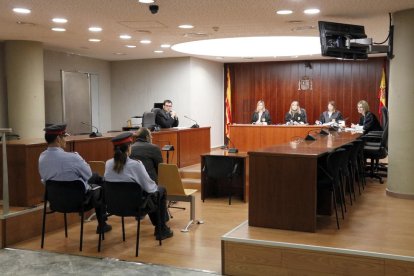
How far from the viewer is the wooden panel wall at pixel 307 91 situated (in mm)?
12695

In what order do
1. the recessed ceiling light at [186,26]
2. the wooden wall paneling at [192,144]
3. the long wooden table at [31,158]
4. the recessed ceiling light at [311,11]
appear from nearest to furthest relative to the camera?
the long wooden table at [31,158], the recessed ceiling light at [311,11], the recessed ceiling light at [186,26], the wooden wall paneling at [192,144]

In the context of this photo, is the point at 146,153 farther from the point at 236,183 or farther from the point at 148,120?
the point at 148,120

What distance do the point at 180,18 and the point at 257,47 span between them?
5901 mm

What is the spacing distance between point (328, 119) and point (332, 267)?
790cm

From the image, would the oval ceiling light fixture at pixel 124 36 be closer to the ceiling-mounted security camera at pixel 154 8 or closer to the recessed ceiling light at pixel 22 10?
the recessed ceiling light at pixel 22 10

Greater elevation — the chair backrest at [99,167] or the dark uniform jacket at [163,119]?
the dark uniform jacket at [163,119]

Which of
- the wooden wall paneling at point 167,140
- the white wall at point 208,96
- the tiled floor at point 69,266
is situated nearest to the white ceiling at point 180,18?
the wooden wall paneling at point 167,140

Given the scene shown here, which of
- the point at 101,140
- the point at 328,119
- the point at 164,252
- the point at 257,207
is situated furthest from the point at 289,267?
the point at 328,119

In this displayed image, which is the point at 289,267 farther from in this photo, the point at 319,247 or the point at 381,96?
the point at 381,96

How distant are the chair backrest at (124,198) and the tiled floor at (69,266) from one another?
479 mm

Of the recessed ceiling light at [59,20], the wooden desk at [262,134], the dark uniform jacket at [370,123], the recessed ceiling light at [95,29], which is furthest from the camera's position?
the wooden desk at [262,134]

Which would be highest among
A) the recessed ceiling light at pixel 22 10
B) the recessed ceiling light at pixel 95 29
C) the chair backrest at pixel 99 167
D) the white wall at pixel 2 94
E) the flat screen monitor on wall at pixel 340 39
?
the recessed ceiling light at pixel 22 10

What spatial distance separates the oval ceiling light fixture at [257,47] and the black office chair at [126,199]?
297 inches

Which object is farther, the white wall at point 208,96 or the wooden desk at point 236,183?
the white wall at point 208,96
